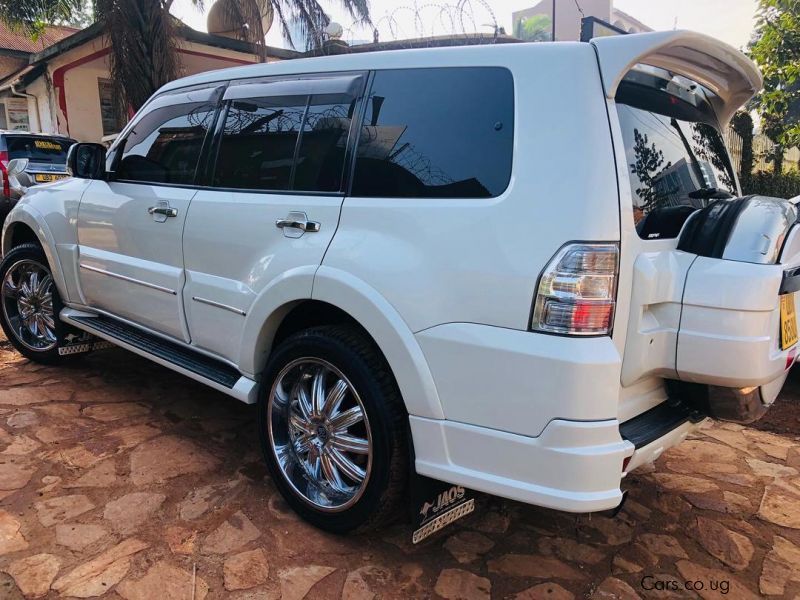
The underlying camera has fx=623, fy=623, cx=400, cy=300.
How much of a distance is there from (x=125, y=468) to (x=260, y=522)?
916 mm

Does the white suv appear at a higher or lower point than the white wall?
lower

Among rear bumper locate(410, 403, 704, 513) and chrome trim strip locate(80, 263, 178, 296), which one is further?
chrome trim strip locate(80, 263, 178, 296)

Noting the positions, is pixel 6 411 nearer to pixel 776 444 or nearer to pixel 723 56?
pixel 723 56

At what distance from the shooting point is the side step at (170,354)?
3.03m

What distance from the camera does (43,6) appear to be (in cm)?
1317

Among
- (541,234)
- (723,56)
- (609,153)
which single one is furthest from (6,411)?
(723,56)

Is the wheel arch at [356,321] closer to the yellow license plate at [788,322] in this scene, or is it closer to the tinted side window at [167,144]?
the tinted side window at [167,144]

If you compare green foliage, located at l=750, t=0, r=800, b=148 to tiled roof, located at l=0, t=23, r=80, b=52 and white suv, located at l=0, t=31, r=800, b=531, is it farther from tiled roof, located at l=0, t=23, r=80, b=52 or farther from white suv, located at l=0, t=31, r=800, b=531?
tiled roof, located at l=0, t=23, r=80, b=52

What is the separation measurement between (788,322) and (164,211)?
2981mm

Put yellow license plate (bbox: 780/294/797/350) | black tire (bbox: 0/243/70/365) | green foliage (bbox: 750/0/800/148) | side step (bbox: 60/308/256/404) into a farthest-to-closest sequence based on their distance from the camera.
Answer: green foliage (bbox: 750/0/800/148) < black tire (bbox: 0/243/70/365) < side step (bbox: 60/308/256/404) < yellow license plate (bbox: 780/294/797/350)

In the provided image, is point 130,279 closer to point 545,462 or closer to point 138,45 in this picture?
point 545,462

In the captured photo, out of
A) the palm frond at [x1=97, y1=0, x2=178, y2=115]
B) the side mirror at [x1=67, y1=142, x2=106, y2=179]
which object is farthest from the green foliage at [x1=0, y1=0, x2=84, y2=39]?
the side mirror at [x1=67, y1=142, x2=106, y2=179]

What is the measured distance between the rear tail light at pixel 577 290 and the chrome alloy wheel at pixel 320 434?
2.83 feet

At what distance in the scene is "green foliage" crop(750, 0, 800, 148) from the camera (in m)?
6.74
